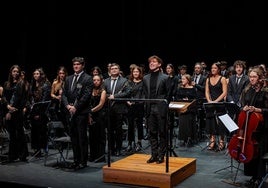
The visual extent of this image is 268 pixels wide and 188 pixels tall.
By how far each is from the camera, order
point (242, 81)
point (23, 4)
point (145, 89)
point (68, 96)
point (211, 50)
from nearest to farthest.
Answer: point (145, 89)
point (68, 96)
point (242, 81)
point (23, 4)
point (211, 50)

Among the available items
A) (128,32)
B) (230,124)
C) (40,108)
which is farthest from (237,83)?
(128,32)

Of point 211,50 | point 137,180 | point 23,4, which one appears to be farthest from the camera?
point 211,50

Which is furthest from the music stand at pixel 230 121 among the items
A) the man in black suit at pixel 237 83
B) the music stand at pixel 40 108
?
the music stand at pixel 40 108

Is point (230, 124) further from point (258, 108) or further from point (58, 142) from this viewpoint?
point (58, 142)

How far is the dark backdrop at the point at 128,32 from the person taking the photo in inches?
485

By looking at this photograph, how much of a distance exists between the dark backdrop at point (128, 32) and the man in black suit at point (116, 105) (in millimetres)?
4602

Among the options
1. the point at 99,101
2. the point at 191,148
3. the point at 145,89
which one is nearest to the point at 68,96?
the point at 99,101

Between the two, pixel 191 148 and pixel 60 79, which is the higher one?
pixel 60 79

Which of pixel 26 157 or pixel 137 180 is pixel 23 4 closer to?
pixel 26 157

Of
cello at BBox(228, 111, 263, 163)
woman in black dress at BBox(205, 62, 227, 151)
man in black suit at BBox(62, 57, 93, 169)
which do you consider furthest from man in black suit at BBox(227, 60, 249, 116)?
man in black suit at BBox(62, 57, 93, 169)

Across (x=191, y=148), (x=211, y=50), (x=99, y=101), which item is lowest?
(x=191, y=148)

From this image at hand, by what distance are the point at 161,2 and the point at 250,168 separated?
8359 millimetres

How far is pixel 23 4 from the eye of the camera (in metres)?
12.2

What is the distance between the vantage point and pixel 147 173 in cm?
617
